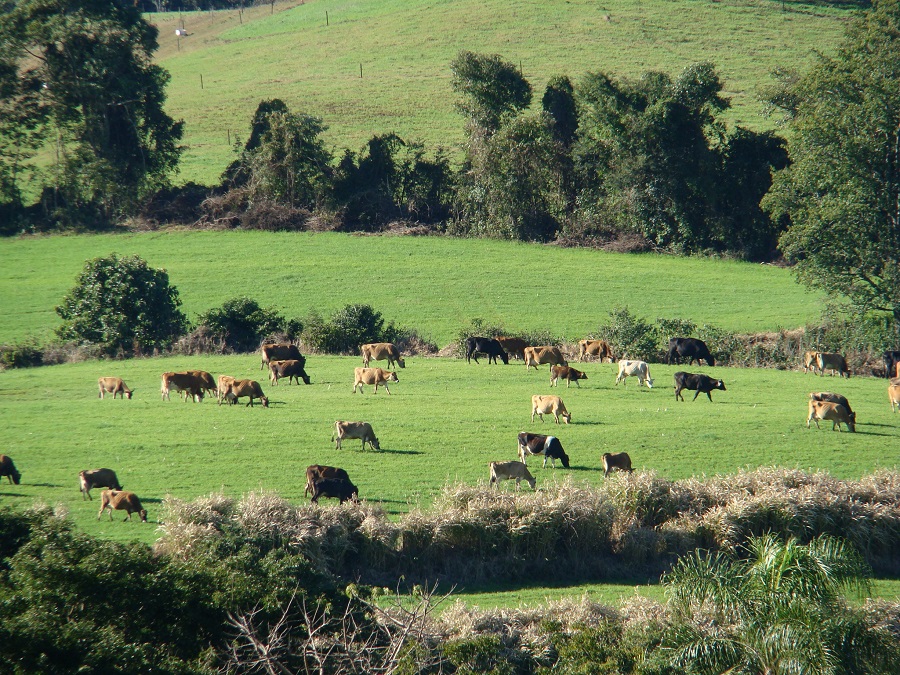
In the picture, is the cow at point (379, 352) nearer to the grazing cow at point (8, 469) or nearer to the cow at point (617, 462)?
the cow at point (617, 462)

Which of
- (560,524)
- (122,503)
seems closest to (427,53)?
(560,524)

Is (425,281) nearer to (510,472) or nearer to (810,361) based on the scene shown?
(810,361)

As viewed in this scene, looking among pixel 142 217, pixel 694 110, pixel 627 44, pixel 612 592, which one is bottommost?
pixel 612 592

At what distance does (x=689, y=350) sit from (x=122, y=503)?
27.2m

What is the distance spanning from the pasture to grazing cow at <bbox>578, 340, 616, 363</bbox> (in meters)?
4.32

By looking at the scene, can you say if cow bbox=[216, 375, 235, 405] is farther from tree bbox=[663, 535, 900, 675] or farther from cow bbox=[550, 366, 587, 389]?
tree bbox=[663, 535, 900, 675]

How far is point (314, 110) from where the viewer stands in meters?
84.3

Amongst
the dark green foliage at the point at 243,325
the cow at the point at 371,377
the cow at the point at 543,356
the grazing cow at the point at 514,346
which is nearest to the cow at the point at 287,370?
the cow at the point at 371,377

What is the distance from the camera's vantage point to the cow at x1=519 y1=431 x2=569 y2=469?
1008 inches

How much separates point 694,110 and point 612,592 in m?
48.7

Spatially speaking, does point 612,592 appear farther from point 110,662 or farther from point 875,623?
point 110,662

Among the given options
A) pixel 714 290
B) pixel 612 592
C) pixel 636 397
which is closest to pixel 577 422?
pixel 636 397

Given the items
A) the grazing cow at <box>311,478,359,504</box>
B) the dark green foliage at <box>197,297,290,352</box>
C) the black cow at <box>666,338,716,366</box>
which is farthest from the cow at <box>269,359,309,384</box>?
the black cow at <box>666,338,716,366</box>

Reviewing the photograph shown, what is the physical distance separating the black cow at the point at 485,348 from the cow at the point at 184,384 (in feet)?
41.3
